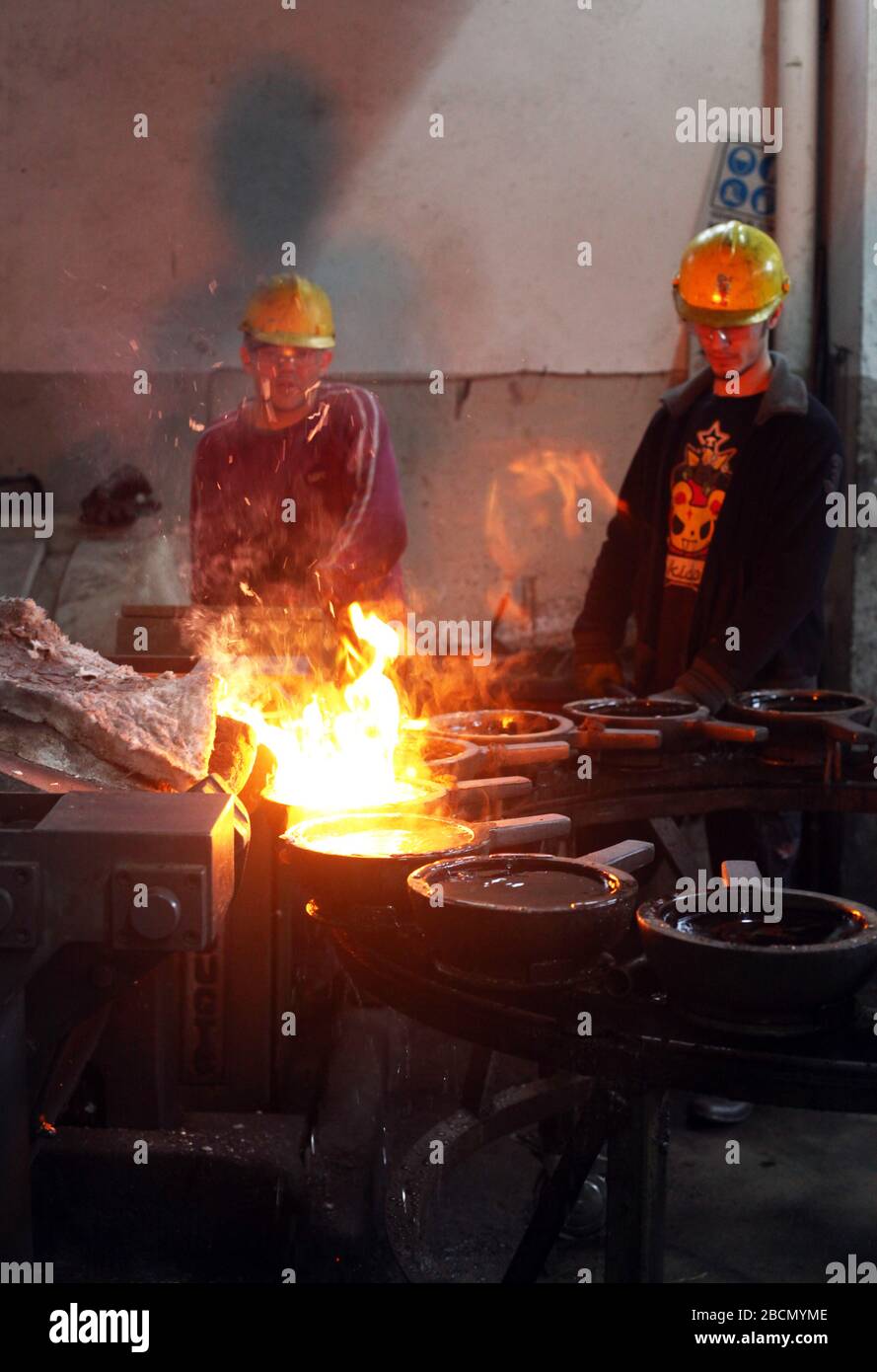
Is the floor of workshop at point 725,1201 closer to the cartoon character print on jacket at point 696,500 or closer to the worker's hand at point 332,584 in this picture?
the worker's hand at point 332,584

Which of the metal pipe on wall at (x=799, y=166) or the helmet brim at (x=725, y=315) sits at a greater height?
the metal pipe on wall at (x=799, y=166)

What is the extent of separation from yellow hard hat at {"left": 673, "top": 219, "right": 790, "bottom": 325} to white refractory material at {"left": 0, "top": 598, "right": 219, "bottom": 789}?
2.44 m

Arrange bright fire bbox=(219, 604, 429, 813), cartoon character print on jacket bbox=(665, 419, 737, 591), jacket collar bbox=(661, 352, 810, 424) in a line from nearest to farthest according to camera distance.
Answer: bright fire bbox=(219, 604, 429, 813), jacket collar bbox=(661, 352, 810, 424), cartoon character print on jacket bbox=(665, 419, 737, 591)

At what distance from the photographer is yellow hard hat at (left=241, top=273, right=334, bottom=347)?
486cm

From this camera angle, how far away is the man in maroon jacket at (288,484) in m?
4.74

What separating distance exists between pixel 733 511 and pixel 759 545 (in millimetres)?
138

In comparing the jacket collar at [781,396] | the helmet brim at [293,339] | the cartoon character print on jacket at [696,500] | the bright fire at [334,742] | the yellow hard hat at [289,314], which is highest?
the yellow hard hat at [289,314]

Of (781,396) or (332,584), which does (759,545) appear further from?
(332,584)

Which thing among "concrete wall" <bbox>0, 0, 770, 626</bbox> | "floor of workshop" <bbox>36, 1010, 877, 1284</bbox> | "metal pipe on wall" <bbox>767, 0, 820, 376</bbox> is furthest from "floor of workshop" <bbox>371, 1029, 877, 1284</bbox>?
"metal pipe on wall" <bbox>767, 0, 820, 376</bbox>

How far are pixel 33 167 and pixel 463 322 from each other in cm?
202

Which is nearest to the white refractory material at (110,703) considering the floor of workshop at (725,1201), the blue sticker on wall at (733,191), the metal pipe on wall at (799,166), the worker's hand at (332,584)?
the floor of workshop at (725,1201)

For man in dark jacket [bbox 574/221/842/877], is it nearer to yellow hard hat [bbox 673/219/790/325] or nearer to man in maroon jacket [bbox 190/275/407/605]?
yellow hard hat [bbox 673/219/790/325]

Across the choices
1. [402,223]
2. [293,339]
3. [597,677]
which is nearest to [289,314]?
[293,339]

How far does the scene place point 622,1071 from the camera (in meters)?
1.95
